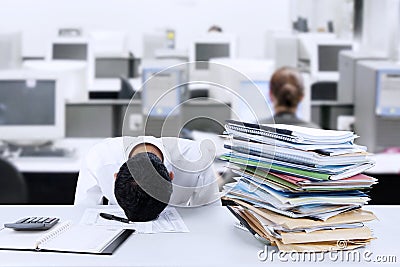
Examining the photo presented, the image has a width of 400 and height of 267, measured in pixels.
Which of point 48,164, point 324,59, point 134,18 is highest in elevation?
point 134,18

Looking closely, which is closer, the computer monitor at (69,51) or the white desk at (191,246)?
the white desk at (191,246)

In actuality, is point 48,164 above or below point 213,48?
below

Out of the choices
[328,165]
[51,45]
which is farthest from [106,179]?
[51,45]

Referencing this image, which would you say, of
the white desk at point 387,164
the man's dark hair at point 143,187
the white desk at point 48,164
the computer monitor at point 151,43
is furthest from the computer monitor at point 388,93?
the computer monitor at point 151,43

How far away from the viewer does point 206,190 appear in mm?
1126

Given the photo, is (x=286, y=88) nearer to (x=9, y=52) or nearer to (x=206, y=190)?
(x=206, y=190)

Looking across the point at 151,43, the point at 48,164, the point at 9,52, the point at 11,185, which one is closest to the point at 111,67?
the point at 151,43

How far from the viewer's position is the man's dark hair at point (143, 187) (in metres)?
1.03

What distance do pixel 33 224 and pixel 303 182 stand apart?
434 millimetres

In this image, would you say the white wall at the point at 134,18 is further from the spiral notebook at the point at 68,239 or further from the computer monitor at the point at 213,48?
the spiral notebook at the point at 68,239

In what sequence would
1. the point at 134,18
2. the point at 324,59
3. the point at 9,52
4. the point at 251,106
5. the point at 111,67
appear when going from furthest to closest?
the point at 134,18, the point at 111,67, the point at 324,59, the point at 9,52, the point at 251,106

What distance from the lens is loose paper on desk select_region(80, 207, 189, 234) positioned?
1.11 meters

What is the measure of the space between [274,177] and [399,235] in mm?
241

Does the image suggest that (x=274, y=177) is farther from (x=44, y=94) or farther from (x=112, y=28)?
(x=112, y=28)
